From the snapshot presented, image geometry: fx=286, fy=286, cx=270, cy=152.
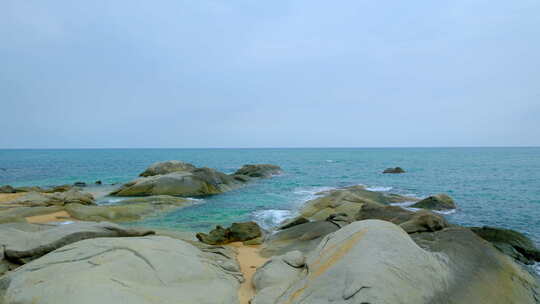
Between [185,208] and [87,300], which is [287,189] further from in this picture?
[87,300]

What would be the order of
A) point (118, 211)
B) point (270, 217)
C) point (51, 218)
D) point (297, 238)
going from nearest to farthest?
point (297, 238) → point (51, 218) → point (118, 211) → point (270, 217)

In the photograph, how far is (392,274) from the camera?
16.2 ft

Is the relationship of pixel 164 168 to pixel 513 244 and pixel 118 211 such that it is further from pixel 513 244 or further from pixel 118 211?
pixel 513 244

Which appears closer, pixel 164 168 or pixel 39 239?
pixel 39 239

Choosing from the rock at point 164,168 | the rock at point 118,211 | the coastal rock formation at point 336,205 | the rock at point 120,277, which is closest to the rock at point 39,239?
the rock at point 120,277

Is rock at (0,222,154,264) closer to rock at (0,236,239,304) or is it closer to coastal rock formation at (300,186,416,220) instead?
rock at (0,236,239,304)

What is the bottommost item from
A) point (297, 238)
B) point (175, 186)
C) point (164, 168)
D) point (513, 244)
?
point (175, 186)

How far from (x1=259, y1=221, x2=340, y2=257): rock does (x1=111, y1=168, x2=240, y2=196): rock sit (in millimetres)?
15655

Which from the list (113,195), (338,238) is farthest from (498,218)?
(113,195)

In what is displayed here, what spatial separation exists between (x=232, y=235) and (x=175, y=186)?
15506 mm

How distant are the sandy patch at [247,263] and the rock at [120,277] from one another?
9.3 inches

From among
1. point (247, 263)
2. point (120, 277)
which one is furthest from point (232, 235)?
point (120, 277)

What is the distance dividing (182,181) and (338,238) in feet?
72.7

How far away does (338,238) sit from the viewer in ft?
23.3
